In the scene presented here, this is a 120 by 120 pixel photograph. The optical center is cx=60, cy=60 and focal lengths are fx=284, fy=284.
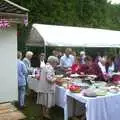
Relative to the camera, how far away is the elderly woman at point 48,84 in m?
6.43

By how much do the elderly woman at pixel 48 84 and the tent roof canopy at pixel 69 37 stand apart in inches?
181

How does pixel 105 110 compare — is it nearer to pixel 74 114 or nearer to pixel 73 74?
pixel 74 114

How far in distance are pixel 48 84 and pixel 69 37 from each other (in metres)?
6.16

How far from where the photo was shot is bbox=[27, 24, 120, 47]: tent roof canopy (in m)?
11.4

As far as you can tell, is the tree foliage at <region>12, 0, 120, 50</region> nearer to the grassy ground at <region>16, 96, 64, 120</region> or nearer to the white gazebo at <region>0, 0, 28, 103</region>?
the grassy ground at <region>16, 96, 64, 120</region>

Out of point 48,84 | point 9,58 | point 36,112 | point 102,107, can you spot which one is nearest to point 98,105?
point 102,107

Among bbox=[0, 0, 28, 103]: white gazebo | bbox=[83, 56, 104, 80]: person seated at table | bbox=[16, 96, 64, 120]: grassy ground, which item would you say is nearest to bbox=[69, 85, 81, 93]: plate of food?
bbox=[16, 96, 64, 120]: grassy ground

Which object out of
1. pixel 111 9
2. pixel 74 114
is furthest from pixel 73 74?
pixel 111 9

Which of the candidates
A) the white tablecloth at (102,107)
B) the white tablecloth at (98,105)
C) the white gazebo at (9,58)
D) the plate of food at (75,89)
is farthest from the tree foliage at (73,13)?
the white tablecloth at (102,107)

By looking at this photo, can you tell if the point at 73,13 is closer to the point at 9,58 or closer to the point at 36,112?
the point at 36,112

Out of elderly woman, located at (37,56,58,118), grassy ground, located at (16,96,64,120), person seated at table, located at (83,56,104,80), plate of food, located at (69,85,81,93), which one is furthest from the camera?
person seated at table, located at (83,56,104,80)

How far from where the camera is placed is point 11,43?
256 inches

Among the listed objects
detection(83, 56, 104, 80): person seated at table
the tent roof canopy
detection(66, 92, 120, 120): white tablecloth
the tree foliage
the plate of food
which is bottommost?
detection(66, 92, 120, 120): white tablecloth

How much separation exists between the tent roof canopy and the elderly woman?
4.59 meters
